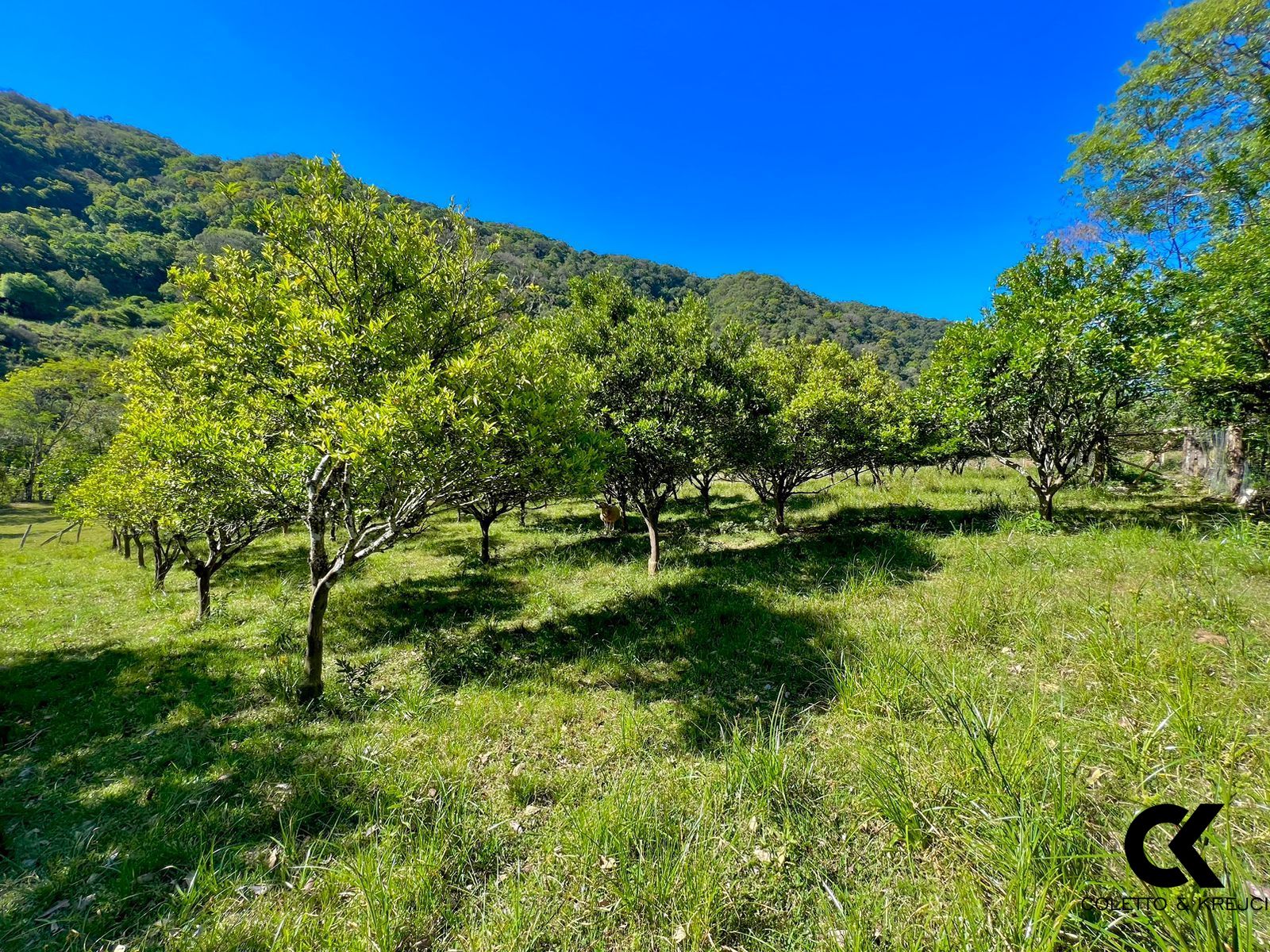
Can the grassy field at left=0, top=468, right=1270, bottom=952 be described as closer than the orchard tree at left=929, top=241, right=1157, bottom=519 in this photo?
Yes

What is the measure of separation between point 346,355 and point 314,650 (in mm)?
5090

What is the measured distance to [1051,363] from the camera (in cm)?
1099

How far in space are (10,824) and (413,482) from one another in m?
5.67

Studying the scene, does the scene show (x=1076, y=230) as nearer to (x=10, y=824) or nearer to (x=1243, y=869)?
(x=1243, y=869)

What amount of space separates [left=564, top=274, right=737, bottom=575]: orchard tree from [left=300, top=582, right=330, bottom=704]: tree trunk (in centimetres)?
692

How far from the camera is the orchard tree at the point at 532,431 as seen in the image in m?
7.03

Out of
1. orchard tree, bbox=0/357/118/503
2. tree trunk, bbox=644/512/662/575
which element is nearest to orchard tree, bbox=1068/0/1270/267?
tree trunk, bbox=644/512/662/575

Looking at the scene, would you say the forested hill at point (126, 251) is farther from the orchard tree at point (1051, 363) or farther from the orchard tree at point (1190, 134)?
the orchard tree at point (1051, 363)

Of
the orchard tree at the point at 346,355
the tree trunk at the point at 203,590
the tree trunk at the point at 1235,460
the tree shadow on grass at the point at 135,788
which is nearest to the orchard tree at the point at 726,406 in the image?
the orchard tree at the point at 346,355

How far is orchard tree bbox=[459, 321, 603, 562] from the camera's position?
23.1 feet

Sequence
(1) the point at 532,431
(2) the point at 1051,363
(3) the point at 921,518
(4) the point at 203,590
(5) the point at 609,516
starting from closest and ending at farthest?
(1) the point at 532,431 → (2) the point at 1051,363 → (4) the point at 203,590 → (3) the point at 921,518 → (5) the point at 609,516

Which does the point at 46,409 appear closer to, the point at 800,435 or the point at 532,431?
the point at 532,431

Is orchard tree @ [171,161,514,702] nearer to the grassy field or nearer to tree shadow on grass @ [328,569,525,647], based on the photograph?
the grassy field

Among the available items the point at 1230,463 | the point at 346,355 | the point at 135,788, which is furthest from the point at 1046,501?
the point at 135,788
